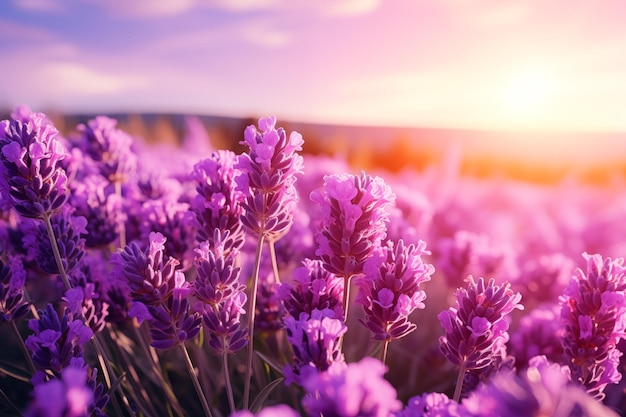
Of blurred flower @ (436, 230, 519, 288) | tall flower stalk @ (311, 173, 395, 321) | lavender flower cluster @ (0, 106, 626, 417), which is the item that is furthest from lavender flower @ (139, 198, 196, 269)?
blurred flower @ (436, 230, 519, 288)

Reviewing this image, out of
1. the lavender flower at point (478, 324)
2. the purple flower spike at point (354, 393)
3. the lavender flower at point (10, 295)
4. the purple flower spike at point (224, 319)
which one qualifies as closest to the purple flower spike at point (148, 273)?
the purple flower spike at point (224, 319)

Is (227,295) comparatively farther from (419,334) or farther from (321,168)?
(321,168)

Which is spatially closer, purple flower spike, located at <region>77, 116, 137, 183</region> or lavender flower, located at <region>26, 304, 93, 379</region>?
lavender flower, located at <region>26, 304, 93, 379</region>

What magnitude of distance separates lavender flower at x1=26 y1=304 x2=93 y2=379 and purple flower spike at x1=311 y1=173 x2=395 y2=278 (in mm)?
668

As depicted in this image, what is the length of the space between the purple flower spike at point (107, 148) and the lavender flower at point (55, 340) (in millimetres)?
1201

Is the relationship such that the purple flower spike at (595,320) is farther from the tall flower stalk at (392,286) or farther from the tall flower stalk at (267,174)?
the tall flower stalk at (267,174)

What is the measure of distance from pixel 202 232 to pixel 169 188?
826 mm

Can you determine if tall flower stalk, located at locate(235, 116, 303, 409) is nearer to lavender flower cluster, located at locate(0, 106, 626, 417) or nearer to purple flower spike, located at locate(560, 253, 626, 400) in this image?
lavender flower cluster, located at locate(0, 106, 626, 417)

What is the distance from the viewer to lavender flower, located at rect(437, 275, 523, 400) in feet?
4.43

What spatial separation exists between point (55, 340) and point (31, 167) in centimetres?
48

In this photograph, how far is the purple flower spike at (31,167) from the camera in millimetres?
1408

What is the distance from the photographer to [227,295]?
1403mm

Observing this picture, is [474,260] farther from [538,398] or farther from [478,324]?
[538,398]

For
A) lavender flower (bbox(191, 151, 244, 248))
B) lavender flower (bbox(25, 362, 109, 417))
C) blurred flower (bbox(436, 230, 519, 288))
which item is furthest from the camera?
blurred flower (bbox(436, 230, 519, 288))
